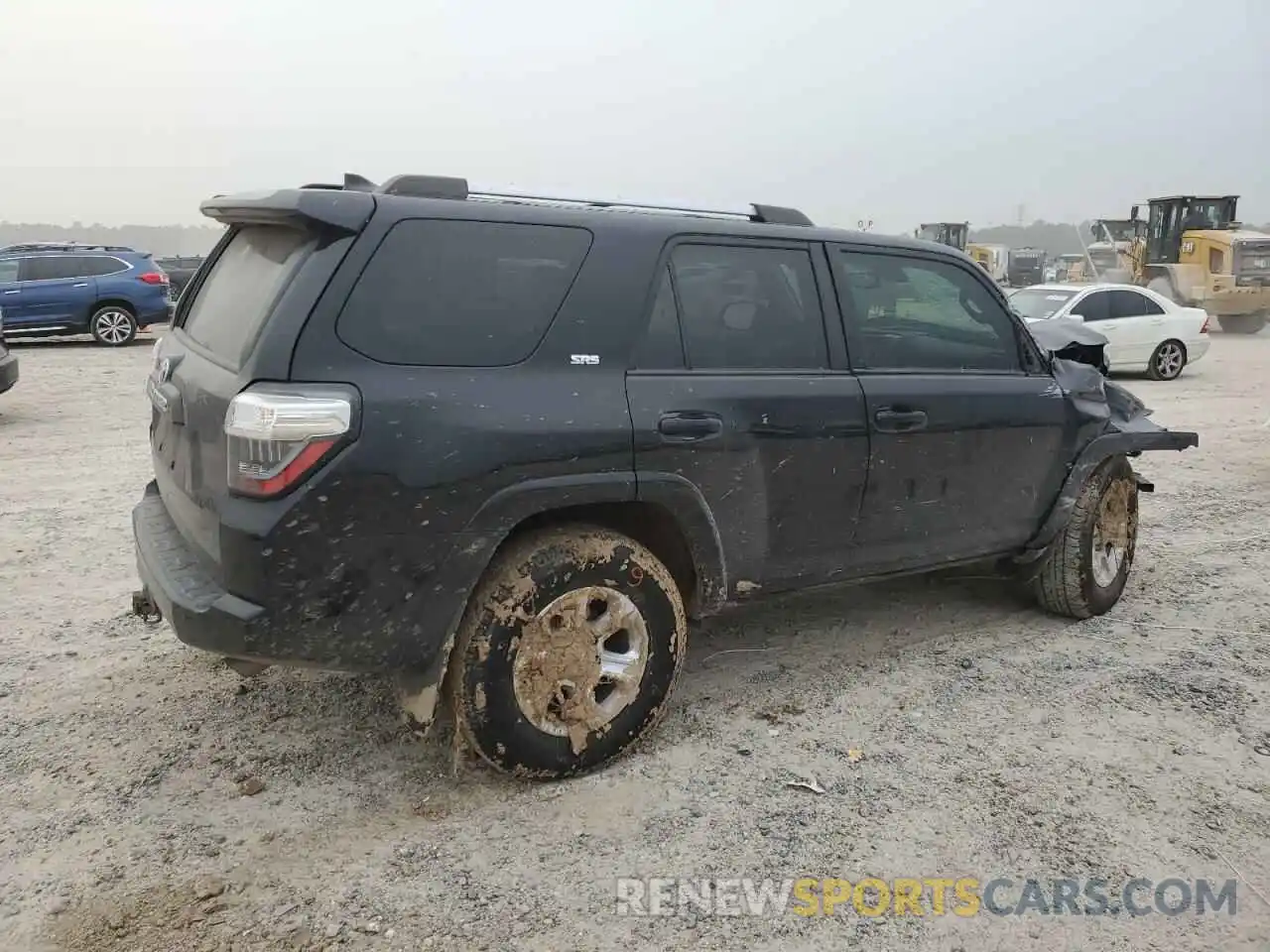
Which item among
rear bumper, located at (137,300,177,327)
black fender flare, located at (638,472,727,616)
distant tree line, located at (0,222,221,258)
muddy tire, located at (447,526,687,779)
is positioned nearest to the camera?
muddy tire, located at (447,526,687,779)

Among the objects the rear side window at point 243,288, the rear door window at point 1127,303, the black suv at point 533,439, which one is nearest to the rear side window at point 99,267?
the black suv at point 533,439

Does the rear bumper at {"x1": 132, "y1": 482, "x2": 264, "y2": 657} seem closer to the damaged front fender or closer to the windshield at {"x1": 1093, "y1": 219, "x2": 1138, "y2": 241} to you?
the damaged front fender

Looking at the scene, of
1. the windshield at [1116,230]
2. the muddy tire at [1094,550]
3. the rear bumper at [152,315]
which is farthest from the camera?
the windshield at [1116,230]

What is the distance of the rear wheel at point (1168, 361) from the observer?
14.9m

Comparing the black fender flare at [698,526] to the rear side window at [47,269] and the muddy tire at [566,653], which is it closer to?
the muddy tire at [566,653]

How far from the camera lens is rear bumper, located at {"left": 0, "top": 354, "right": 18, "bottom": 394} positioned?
9.02 meters

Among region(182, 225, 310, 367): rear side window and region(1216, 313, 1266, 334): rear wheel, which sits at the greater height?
region(1216, 313, 1266, 334): rear wheel

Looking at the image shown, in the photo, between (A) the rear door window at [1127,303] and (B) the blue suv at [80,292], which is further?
(B) the blue suv at [80,292]

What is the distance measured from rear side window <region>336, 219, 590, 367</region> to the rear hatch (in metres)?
0.13

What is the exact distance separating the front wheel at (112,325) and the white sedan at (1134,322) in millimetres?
14125

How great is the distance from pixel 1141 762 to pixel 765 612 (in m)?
1.79

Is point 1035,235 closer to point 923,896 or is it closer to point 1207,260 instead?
point 1207,260

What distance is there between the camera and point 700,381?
3.27m

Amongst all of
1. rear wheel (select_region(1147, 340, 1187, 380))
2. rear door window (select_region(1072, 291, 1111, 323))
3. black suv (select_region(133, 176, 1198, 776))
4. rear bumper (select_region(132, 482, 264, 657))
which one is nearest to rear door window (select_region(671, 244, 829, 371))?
black suv (select_region(133, 176, 1198, 776))
